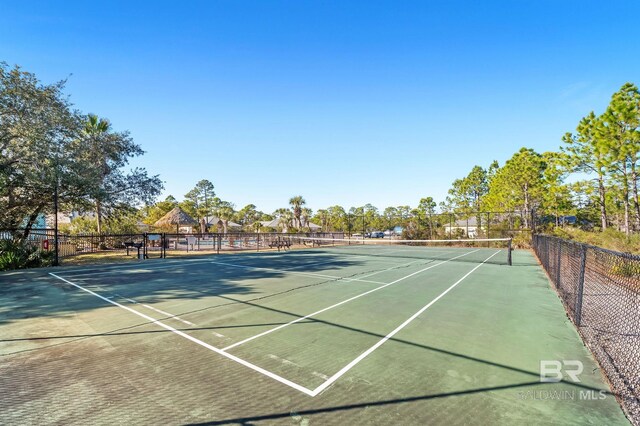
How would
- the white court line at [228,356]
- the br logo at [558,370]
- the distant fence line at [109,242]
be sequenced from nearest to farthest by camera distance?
the white court line at [228,356], the br logo at [558,370], the distant fence line at [109,242]

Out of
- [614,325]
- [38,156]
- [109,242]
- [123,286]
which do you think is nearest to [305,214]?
[109,242]

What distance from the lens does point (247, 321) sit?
573 centimetres

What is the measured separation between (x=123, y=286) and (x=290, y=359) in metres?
7.47

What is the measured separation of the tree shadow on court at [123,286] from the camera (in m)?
6.84

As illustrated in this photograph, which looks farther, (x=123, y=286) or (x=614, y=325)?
(x=123, y=286)

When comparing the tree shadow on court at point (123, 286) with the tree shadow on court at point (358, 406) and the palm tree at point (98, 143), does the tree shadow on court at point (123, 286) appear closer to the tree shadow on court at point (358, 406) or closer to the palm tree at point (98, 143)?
the tree shadow on court at point (358, 406)

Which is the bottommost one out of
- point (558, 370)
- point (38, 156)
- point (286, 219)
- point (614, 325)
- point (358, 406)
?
point (614, 325)

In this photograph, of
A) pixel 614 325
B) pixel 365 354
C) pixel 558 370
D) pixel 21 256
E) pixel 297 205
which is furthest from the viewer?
pixel 297 205

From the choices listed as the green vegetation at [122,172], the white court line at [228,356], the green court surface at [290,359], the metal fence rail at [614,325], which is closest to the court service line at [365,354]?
the green court surface at [290,359]

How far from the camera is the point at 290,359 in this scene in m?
4.12

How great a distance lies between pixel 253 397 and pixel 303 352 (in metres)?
1.23

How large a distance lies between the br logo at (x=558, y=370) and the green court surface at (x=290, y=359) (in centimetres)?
9

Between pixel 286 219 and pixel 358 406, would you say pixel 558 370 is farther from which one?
pixel 286 219

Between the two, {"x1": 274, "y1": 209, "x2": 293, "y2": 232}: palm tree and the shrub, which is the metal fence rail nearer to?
the shrub
